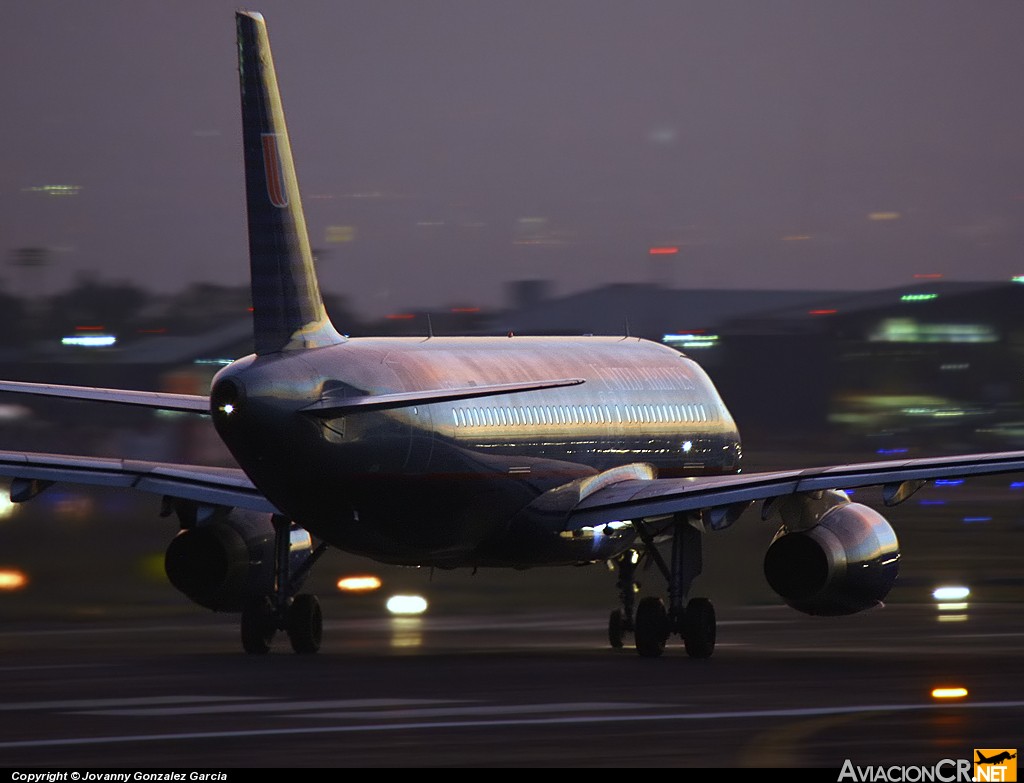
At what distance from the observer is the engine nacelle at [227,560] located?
32906 mm

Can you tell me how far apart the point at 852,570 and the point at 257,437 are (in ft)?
29.5

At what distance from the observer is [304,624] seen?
3197 cm

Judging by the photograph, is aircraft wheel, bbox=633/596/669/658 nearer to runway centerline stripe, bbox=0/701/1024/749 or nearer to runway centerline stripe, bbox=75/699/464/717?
runway centerline stripe, bbox=75/699/464/717

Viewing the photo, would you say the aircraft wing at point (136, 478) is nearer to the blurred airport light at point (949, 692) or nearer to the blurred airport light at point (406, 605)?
the blurred airport light at point (406, 605)

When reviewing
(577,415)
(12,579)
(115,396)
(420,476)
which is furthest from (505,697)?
(12,579)

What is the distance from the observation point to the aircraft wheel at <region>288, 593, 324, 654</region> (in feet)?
105

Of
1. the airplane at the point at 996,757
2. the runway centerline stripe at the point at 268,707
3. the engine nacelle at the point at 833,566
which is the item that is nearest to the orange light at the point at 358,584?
the engine nacelle at the point at 833,566

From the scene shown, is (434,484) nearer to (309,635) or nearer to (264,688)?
(309,635)

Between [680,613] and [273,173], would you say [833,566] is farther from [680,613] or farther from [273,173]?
[273,173]

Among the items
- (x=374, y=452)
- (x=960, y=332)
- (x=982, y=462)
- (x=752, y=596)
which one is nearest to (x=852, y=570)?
(x=982, y=462)

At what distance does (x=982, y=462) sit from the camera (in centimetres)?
2903

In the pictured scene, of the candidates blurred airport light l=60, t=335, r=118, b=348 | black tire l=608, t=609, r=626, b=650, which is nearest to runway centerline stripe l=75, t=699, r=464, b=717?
black tire l=608, t=609, r=626, b=650

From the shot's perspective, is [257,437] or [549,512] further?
[549,512]

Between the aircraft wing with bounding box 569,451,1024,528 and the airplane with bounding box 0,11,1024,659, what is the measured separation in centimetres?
4
